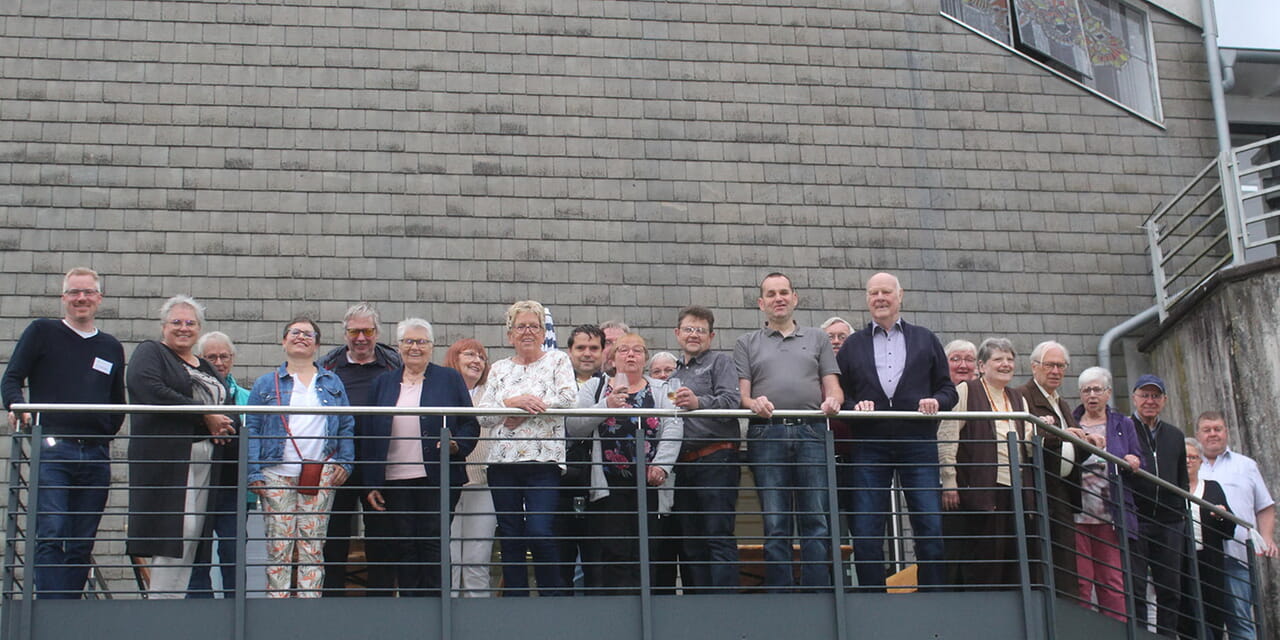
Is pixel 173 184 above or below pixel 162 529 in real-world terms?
above

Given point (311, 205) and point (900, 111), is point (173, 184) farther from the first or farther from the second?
point (900, 111)

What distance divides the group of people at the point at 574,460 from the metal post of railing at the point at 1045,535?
0.06 m

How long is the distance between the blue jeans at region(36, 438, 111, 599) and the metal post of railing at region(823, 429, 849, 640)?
139 inches

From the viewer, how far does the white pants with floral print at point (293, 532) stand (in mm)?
8008

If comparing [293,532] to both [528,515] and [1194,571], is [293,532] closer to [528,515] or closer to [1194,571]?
[528,515]

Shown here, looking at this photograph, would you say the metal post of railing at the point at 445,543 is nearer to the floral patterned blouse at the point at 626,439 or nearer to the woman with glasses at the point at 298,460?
the woman with glasses at the point at 298,460

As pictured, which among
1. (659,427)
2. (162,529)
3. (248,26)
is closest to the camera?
(162,529)

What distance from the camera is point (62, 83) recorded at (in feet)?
40.7

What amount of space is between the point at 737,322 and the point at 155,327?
4.40 meters

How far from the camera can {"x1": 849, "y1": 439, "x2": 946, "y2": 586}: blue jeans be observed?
8367 mm

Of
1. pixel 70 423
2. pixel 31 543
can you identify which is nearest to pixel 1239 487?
pixel 70 423

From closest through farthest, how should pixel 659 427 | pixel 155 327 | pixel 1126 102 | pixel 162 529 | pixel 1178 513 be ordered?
pixel 162 529
pixel 659 427
pixel 1178 513
pixel 155 327
pixel 1126 102

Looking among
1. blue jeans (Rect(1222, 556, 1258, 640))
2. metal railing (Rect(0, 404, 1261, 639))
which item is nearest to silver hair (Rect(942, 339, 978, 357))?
metal railing (Rect(0, 404, 1261, 639))

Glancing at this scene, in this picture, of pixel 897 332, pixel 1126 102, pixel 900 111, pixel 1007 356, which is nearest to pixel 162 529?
pixel 897 332
